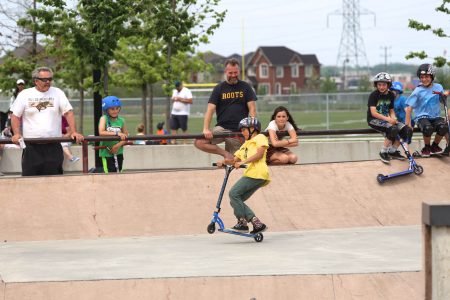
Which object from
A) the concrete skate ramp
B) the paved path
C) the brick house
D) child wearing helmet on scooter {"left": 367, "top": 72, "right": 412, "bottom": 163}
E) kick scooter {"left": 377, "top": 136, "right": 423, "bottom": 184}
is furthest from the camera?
the brick house

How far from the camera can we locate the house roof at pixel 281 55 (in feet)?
473

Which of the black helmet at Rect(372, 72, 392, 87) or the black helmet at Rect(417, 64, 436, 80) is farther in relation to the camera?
the black helmet at Rect(417, 64, 436, 80)

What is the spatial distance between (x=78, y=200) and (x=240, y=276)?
485cm

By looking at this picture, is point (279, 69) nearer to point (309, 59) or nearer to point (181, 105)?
point (309, 59)

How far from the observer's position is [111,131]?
46.3 ft

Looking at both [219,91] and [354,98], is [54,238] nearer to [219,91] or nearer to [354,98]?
[219,91]

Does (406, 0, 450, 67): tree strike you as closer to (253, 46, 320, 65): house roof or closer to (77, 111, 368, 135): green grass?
(77, 111, 368, 135): green grass

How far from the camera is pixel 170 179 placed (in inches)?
533

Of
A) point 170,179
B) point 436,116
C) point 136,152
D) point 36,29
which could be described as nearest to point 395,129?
point 436,116

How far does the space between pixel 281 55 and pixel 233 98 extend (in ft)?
435

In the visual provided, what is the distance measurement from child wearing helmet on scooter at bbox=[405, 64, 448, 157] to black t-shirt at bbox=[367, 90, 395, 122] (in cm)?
25

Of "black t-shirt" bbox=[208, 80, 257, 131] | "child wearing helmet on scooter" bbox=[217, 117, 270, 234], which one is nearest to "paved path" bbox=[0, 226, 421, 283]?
"child wearing helmet on scooter" bbox=[217, 117, 270, 234]

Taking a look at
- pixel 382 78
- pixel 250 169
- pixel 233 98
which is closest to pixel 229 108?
pixel 233 98

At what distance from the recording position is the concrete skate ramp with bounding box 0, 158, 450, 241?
41.5 feet
